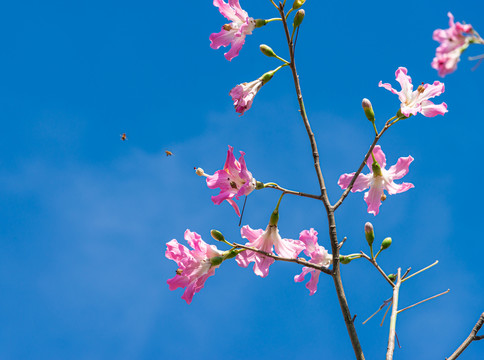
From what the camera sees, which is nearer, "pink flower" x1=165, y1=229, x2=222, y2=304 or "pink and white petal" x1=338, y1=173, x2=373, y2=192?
"pink flower" x1=165, y1=229, x2=222, y2=304

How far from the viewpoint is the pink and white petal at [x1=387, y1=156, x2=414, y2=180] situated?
121 inches

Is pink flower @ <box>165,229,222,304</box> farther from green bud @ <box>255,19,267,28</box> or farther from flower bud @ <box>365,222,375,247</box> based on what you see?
green bud @ <box>255,19,267,28</box>

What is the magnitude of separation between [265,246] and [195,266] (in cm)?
42

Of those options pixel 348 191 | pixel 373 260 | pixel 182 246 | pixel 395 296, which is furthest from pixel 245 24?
pixel 395 296

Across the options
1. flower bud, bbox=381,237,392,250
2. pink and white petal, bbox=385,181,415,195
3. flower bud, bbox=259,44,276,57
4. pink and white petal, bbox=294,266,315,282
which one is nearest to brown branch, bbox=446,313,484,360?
flower bud, bbox=381,237,392,250

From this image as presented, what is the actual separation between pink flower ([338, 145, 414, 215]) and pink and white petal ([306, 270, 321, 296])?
504mm

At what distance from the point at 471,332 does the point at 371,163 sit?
3.48 ft

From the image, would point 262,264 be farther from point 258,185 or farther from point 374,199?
point 374,199

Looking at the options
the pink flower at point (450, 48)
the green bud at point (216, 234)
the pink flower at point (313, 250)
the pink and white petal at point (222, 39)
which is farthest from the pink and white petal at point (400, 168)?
the pink flower at point (450, 48)

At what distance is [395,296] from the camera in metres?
2.91

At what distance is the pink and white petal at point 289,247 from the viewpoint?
2.94 m

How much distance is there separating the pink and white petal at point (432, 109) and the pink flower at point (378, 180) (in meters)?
0.32

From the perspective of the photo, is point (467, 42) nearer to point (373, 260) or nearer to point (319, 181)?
point (319, 181)

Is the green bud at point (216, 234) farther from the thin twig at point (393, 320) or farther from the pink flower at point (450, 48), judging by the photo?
the pink flower at point (450, 48)
